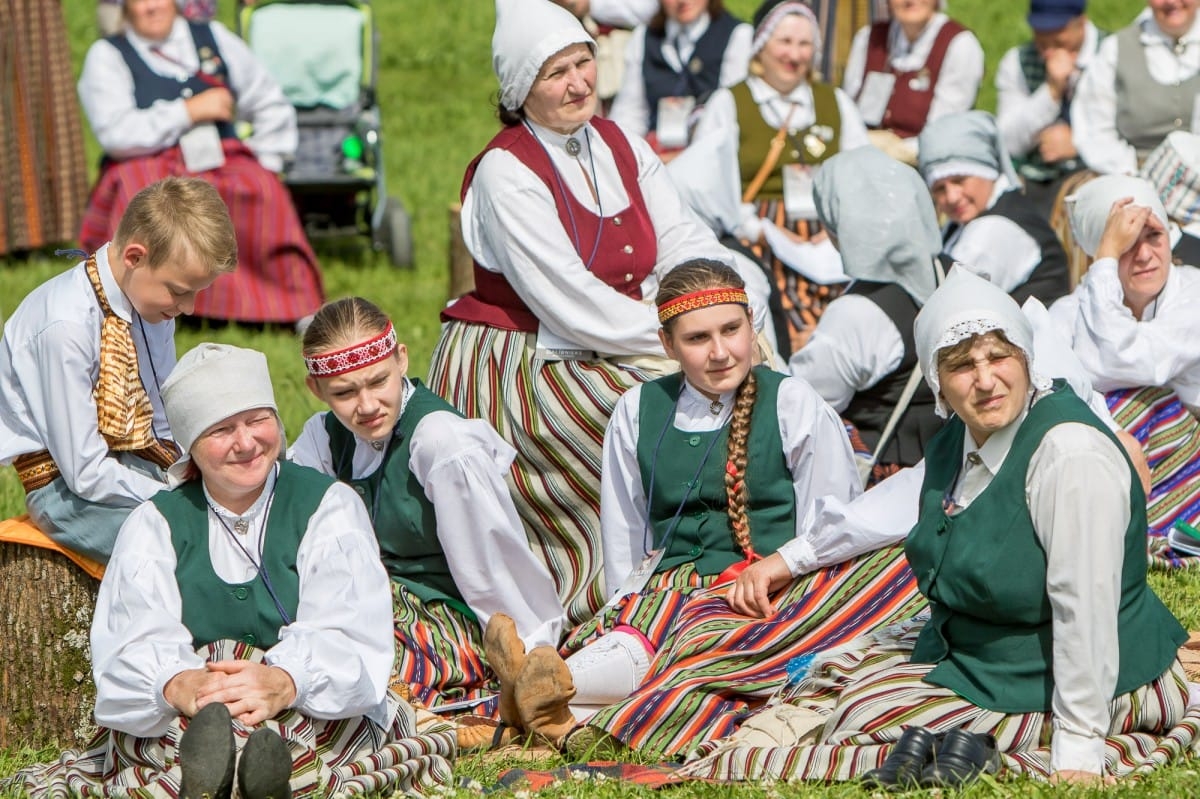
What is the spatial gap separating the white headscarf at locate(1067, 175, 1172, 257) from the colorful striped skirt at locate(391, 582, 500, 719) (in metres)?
2.32

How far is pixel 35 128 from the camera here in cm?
1152

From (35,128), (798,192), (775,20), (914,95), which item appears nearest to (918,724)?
(798,192)

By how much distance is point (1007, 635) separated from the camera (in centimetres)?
410

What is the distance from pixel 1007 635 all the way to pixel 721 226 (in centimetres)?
361

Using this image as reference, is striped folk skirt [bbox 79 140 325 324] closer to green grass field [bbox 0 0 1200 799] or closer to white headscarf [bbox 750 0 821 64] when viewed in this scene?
green grass field [bbox 0 0 1200 799]

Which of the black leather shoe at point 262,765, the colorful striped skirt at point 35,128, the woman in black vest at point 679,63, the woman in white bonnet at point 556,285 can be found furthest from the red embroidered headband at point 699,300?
the colorful striped skirt at point 35,128

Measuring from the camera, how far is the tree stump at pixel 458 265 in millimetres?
9062

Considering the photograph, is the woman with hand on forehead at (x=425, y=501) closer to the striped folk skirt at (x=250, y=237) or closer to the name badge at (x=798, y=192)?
the name badge at (x=798, y=192)

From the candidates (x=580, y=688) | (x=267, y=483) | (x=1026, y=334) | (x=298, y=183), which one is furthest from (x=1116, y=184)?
(x=298, y=183)

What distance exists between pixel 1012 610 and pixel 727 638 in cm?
91

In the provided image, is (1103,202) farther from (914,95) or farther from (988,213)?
(914,95)

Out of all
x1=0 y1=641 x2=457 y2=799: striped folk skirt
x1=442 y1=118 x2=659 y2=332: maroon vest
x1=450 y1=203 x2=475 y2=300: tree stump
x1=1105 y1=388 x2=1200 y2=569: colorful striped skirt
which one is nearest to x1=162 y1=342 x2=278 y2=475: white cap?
x1=0 y1=641 x2=457 y2=799: striped folk skirt

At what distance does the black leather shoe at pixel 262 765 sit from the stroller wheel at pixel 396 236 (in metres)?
7.60

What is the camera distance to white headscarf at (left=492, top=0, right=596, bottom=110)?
18.3 ft
